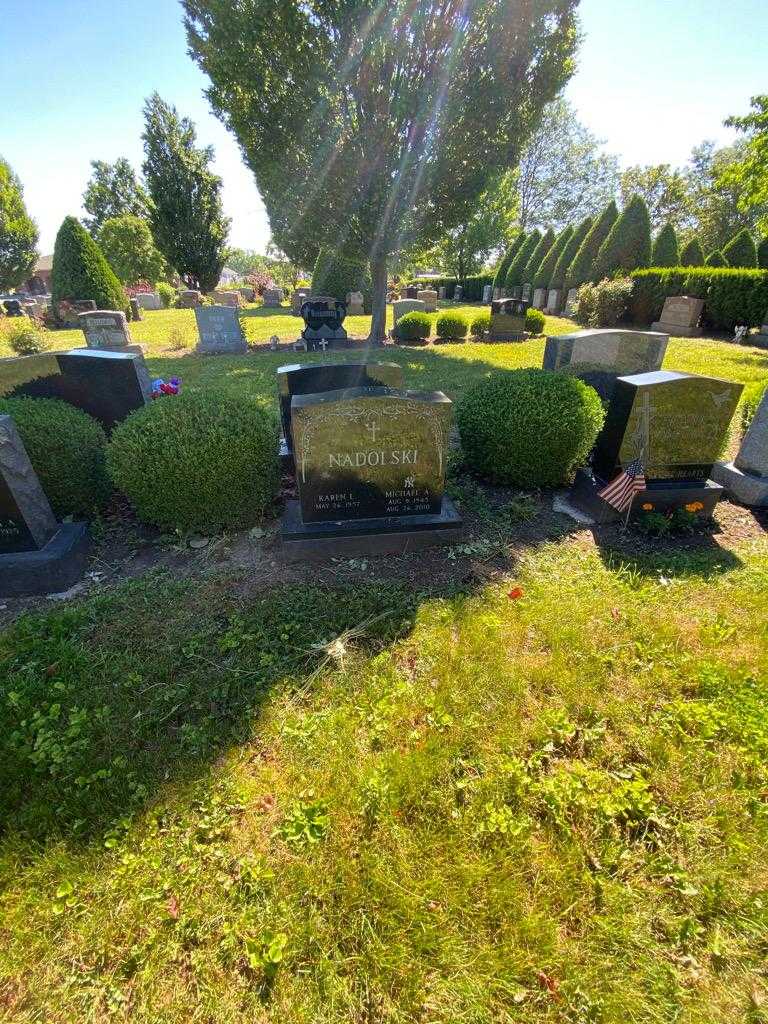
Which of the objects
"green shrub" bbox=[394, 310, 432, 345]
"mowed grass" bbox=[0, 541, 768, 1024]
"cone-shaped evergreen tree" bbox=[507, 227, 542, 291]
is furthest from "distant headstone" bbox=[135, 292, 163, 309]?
"mowed grass" bbox=[0, 541, 768, 1024]

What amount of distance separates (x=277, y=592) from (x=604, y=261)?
899 inches

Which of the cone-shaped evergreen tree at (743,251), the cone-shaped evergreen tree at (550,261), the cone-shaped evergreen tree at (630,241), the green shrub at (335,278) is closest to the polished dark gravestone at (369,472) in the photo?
the green shrub at (335,278)

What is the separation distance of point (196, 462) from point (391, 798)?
306 centimetres

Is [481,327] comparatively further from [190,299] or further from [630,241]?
[190,299]

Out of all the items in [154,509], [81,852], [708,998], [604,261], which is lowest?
[708,998]

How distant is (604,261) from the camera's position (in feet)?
65.0

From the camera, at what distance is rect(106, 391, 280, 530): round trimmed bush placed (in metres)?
3.93

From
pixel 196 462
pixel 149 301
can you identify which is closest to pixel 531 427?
pixel 196 462

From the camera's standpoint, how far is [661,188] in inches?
1705

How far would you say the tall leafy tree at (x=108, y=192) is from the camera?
5012cm

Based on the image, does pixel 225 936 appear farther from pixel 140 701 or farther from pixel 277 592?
pixel 277 592

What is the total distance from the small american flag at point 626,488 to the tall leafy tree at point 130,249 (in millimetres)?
42971

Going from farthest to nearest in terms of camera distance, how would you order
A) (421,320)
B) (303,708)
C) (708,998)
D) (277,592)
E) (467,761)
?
1. (421,320)
2. (277,592)
3. (303,708)
4. (467,761)
5. (708,998)

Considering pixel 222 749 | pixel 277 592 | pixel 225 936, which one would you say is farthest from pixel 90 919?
pixel 277 592
